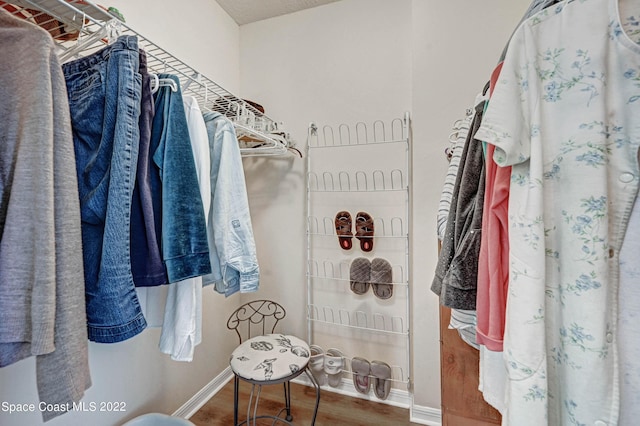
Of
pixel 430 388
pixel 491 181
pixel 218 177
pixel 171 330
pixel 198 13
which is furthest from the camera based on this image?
pixel 198 13

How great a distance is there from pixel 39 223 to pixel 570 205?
1051mm

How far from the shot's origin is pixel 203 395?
173 cm

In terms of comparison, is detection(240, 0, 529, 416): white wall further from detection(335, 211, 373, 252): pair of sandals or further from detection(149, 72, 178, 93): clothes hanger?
detection(149, 72, 178, 93): clothes hanger

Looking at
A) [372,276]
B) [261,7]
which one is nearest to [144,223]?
[372,276]

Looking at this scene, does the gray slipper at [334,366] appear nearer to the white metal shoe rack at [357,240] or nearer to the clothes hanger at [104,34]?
the white metal shoe rack at [357,240]

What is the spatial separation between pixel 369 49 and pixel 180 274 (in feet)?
6.05

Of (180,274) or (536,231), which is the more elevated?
(536,231)

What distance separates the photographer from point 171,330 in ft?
2.94

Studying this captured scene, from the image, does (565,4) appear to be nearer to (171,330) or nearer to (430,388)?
(171,330)

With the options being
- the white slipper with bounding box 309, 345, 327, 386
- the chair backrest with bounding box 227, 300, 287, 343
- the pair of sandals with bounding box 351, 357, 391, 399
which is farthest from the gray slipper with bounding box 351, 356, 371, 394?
the chair backrest with bounding box 227, 300, 287, 343

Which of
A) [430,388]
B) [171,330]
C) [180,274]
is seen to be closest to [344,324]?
[430,388]

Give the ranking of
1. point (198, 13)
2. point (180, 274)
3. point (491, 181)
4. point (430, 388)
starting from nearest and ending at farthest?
point (491, 181) → point (180, 274) → point (430, 388) → point (198, 13)

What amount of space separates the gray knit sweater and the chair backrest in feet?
5.03

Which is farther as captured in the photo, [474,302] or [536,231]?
[474,302]
